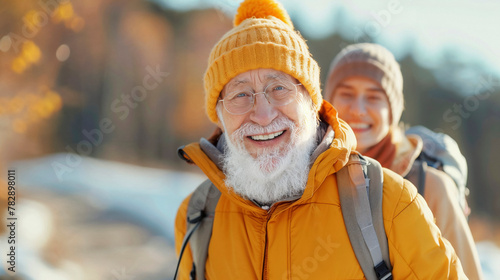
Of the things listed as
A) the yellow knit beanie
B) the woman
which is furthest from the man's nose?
the woman

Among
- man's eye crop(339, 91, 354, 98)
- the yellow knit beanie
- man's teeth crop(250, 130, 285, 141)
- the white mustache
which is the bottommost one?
man's teeth crop(250, 130, 285, 141)

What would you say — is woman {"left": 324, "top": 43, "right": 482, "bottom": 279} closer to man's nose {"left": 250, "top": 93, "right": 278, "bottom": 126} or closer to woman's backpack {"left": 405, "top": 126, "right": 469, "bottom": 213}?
woman's backpack {"left": 405, "top": 126, "right": 469, "bottom": 213}

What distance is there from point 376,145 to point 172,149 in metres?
7.19

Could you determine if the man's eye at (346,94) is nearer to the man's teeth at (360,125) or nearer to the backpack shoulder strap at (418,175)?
the man's teeth at (360,125)

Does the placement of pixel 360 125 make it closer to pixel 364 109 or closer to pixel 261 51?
pixel 364 109

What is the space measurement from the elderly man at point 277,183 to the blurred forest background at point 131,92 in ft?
13.3

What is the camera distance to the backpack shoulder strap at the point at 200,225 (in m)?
1.94

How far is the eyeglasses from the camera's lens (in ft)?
6.51

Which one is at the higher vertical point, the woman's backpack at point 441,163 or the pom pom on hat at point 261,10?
the pom pom on hat at point 261,10

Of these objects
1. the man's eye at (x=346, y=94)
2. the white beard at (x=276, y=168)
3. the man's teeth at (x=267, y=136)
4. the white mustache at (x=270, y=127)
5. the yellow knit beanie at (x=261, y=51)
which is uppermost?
the yellow knit beanie at (x=261, y=51)

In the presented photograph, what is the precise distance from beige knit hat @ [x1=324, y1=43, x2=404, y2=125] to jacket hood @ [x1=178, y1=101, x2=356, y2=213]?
1085 mm

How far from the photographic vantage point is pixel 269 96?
1986 millimetres

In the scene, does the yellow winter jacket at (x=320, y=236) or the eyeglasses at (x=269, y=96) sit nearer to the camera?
the yellow winter jacket at (x=320, y=236)

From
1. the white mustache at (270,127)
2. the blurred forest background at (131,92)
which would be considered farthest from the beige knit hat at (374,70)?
the blurred forest background at (131,92)
